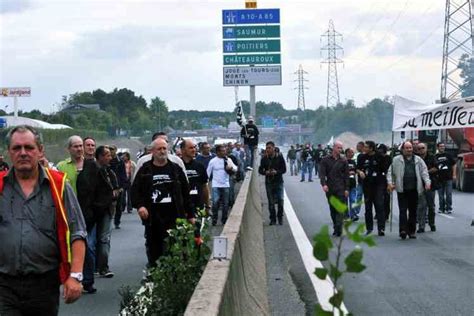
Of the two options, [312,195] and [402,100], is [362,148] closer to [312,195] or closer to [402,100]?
[402,100]

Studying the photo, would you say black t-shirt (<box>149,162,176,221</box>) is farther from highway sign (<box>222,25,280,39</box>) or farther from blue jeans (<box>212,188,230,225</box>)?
highway sign (<box>222,25,280,39</box>)

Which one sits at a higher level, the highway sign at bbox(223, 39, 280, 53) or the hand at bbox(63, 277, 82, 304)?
the highway sign at bbox(223, 39, 280, 53)

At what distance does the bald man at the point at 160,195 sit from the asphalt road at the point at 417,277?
1.86 metres

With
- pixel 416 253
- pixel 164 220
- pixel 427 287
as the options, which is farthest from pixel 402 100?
pixel 164 220

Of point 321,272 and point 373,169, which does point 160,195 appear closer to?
point 321,272

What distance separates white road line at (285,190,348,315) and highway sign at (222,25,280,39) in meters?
13.5

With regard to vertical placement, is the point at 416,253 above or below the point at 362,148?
below


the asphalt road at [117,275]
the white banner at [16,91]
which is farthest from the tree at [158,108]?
the asphalt road at [117,275]

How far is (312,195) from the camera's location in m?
33.6

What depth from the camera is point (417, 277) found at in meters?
12.5

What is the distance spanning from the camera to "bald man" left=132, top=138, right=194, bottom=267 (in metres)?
10.3

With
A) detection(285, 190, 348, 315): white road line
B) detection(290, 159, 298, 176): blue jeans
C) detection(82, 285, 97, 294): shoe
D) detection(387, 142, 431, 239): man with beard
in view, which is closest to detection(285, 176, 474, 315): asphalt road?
detection(285, 190, 348, 315): white road line

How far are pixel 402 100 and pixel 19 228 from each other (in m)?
15.4

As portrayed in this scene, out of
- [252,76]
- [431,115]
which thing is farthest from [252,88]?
[431,115]
